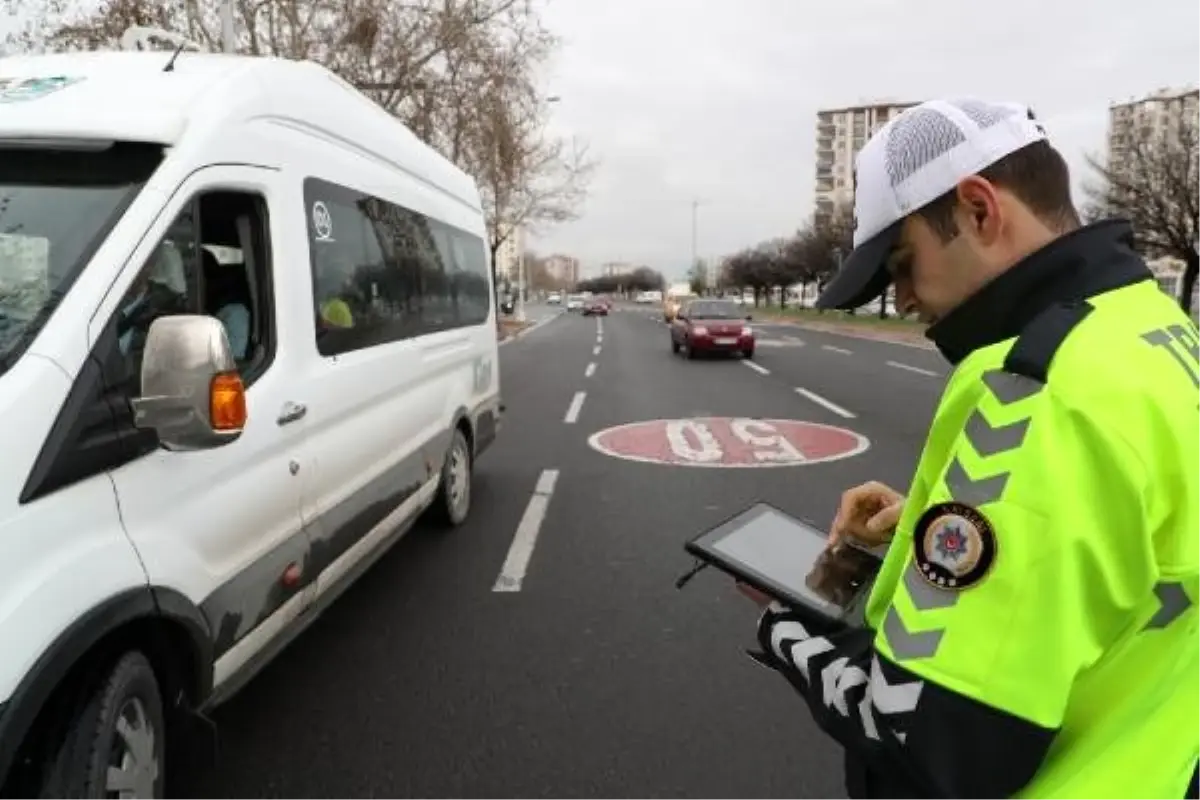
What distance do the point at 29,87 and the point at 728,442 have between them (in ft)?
26.3

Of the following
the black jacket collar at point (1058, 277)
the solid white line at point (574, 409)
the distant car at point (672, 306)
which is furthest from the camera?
the distant car at point (672, 306)

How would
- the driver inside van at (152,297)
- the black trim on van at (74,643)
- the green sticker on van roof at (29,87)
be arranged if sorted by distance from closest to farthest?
the black trim on van at (74,643) < the driver inside van at (152,297) < the green sticker on van roof at (29,87)

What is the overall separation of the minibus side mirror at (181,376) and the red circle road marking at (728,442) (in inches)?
266

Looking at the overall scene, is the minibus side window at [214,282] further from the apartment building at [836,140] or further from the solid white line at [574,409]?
the apartment building at [836,140]

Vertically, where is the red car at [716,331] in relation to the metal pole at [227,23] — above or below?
below

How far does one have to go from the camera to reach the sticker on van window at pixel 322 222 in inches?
149

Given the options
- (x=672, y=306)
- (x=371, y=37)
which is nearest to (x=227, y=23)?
(x=371, y=37)

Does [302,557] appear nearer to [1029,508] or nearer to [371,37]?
[1029,508]

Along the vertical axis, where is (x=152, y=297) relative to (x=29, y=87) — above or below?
below

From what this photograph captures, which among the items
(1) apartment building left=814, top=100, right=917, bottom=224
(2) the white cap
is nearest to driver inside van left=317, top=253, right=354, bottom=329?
(2) the white cap

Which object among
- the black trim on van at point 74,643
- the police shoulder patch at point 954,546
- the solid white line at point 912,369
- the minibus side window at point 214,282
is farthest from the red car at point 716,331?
the police shoulder patch at point 954,546

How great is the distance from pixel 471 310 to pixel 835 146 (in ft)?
464

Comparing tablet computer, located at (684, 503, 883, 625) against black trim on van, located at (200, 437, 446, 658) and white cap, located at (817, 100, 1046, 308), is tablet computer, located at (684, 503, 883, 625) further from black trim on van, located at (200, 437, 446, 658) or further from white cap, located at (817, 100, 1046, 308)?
black trim on van, located at (200, 437, 446, 658)

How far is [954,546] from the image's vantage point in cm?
99
